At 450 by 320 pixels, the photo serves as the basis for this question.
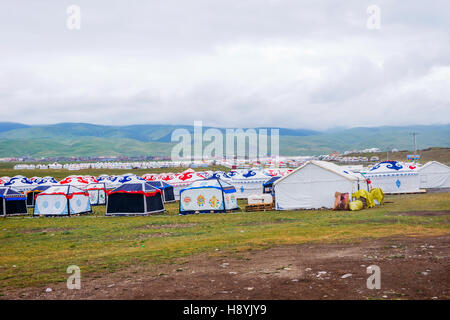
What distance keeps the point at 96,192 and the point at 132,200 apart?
49.7 feet

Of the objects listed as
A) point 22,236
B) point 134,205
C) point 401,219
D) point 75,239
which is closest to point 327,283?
point 401,219

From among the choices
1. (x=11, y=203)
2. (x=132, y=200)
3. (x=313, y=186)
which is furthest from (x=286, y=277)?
(x=11, y=203)

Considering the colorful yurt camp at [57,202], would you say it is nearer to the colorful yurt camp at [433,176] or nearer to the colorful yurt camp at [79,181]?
the colorful yurt camp at [79,181]

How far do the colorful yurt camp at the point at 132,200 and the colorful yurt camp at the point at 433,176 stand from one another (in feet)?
103

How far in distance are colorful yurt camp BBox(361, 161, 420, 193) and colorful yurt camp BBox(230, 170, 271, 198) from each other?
11443 millimetres

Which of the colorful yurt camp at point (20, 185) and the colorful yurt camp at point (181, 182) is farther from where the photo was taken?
the colorful yurt camp at point (20, 185)

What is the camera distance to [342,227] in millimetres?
18906

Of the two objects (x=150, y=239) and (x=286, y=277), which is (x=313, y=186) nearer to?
(x=150, y=239)

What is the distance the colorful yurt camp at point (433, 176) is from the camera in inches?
1843

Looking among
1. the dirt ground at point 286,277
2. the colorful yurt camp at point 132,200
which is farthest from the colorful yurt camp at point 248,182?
the dirt ground at point 286,277

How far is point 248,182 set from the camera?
4575 centimetres
